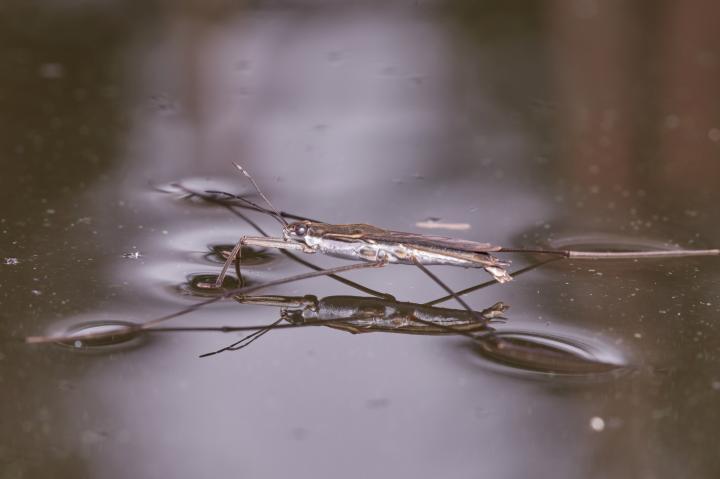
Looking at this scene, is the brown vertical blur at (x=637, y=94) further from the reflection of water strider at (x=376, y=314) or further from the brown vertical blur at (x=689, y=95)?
the reflection of water strider at (x=376, y=314)

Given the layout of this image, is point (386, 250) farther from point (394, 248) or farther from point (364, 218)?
point (364, 218)

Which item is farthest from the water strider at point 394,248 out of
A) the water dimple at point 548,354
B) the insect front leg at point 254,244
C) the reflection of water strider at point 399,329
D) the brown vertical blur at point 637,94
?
the brown vertical blur at point 637,94

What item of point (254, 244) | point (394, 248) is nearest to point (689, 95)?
point (394, 248)

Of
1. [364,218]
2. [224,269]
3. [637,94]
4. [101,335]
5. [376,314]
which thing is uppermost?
[637,94]

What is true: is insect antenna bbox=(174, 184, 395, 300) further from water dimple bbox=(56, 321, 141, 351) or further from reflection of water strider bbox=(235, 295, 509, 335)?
water dimple bbox=(56, 321, 141, 351)

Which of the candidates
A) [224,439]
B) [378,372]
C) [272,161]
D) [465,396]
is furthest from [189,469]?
[272,161]

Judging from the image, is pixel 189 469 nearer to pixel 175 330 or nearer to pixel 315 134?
pixel 175 330
